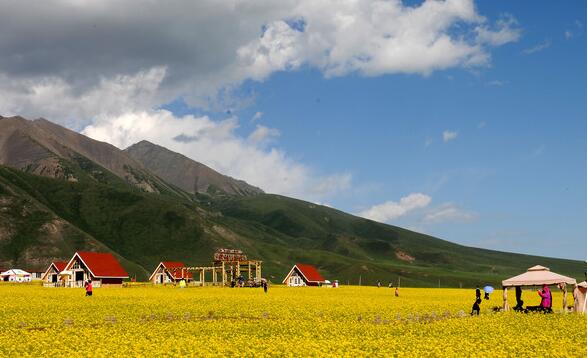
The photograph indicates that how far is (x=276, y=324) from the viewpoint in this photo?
132ft

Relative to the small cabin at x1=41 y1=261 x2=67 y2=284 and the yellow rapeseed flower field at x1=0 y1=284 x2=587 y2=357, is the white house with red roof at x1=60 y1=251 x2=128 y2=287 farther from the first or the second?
the yellow rapeseed flower field at x1=0 y1=284 x2=587 y2=357

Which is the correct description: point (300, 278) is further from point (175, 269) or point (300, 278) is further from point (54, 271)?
point (54, 271)

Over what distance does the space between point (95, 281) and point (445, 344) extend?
109 metres

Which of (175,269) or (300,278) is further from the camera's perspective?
(300,278)

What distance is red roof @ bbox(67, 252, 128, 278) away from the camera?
416 feet

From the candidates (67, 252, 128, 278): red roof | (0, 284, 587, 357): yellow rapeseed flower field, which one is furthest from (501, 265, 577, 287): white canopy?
(67, 252, 128, 278): red roof

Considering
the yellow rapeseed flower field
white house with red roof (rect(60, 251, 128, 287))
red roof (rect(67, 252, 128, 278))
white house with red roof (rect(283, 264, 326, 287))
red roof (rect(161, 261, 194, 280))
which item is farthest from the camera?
white house with red roof (rect(283, 264, 326, 287))

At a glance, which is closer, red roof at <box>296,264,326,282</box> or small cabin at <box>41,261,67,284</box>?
small cabin at <box>41,261,67,284</box>

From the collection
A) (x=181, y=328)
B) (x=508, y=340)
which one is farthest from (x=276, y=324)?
(x=508, y=340)

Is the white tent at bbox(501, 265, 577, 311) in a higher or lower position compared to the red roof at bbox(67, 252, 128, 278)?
higher

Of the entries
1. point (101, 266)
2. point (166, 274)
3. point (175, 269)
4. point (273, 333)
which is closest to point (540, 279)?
point (273, 333)

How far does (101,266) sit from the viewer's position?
12900 centimetres

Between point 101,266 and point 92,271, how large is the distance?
3.16 meters

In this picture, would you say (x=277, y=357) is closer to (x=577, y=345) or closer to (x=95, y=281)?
(x=577, y=345)
